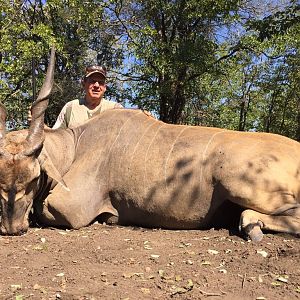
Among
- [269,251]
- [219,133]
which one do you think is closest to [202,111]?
[219,133]

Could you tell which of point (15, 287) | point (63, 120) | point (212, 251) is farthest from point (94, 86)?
point (15, 287)

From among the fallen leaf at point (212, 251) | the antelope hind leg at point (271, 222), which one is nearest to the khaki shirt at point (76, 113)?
the antelope hind leg at point (271, 222)

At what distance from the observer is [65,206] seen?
4.25 metres

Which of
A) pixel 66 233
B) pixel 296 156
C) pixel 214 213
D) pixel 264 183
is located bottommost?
pixel 66 233

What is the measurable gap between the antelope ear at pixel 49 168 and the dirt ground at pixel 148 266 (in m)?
0.47

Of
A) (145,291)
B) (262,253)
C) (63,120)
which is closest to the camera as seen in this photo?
(145,291)

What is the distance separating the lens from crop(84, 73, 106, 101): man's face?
582 cm

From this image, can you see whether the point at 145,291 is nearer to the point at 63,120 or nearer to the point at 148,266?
the point at 148,266

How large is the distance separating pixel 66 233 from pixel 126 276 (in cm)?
138

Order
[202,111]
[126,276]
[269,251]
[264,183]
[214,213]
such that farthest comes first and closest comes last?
[202,111] → [214,213] → [264,183] → [269,251] → [126,276]

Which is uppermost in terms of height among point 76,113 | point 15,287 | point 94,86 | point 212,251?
point 94,86

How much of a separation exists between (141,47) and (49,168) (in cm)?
1030

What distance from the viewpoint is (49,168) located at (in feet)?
13.7

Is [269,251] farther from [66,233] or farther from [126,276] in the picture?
[66,233]
